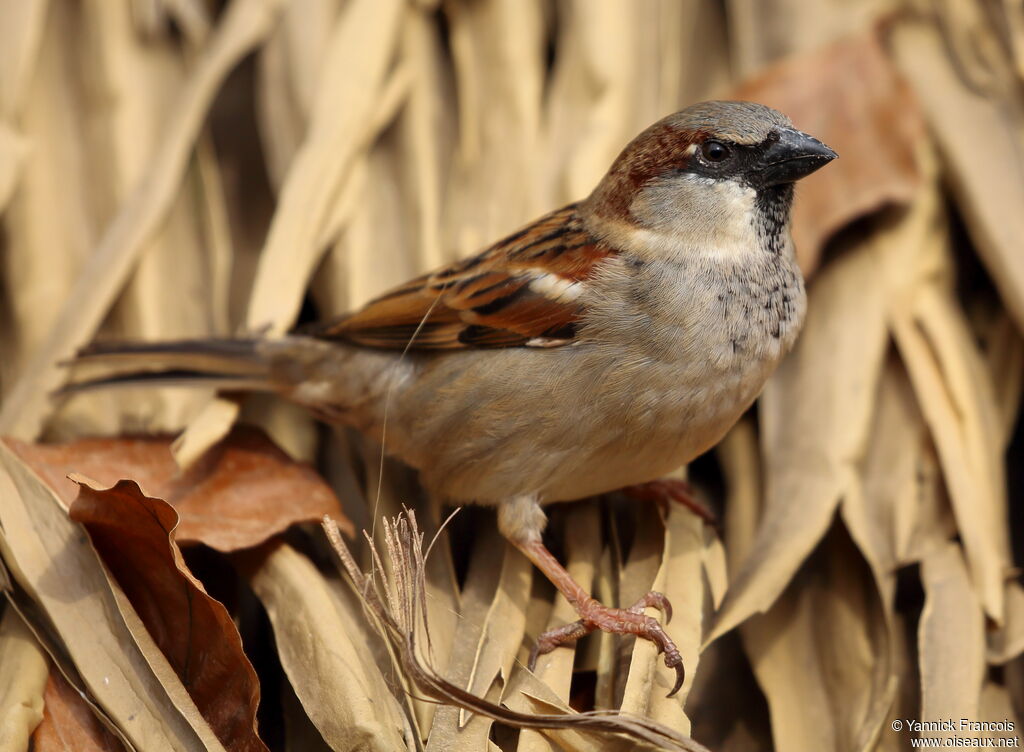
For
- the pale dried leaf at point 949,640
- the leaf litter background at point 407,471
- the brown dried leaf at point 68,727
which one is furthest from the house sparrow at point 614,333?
the brown dried leaf at point 68,727

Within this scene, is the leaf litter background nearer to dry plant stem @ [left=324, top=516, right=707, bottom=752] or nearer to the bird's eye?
dry plant stem @ [left=324, top=516, right=707, bottom=752]

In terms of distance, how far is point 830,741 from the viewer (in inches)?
85.4

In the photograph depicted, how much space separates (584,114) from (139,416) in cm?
159

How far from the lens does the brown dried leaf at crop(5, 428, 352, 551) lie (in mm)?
2342

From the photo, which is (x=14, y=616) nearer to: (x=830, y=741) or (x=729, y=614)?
(x=729, y=614)

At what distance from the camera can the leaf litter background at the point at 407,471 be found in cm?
207

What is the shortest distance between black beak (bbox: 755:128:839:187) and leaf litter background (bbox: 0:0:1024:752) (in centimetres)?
72

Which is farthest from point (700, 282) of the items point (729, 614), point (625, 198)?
point (729, 614)

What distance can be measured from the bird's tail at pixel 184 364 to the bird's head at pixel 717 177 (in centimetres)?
102

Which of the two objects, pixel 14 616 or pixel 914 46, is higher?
pixel 914 46

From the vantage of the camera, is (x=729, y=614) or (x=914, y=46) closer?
(x=729, y=614)

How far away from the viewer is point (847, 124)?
10.4 ft

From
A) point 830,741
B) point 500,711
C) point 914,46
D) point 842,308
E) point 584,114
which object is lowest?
point 830,741

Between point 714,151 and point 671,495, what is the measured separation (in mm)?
861
